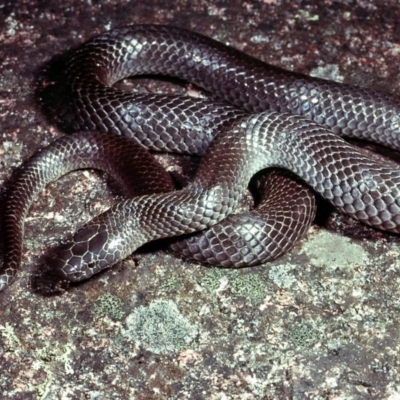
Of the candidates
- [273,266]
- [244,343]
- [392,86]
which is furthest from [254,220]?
[392,86]

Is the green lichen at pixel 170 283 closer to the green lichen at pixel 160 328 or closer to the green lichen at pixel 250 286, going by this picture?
the green lichen at pixel 160 328

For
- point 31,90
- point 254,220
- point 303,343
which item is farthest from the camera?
point 31,90

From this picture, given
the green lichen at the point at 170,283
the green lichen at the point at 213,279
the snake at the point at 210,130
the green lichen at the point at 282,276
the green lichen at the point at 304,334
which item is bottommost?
the green lichen at the point at 304,334

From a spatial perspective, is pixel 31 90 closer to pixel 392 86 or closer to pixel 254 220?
pixel 254 220

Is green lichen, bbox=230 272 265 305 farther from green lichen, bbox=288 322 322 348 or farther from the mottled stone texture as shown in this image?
green lichen, bbox=288 322 322 348

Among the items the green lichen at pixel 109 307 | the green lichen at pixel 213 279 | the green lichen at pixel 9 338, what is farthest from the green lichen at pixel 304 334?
the green lichen at pixel 9 338

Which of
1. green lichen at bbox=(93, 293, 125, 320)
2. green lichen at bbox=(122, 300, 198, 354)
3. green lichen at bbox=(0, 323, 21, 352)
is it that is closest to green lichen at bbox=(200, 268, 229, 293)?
green lichen at bbox=(122, 300, 198, 354)

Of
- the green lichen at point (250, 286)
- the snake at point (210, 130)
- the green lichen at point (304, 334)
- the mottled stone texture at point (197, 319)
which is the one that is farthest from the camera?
the snake at point (210, 130)
